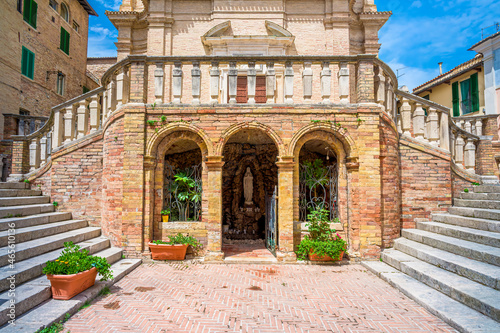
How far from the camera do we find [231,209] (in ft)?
37.4

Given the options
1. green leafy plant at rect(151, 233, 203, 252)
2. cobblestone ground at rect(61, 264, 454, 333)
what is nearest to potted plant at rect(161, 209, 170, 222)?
green leafy plant at rect(151, 233, 203, 252)

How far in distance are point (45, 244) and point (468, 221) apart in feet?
32.5

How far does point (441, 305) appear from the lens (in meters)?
4.62

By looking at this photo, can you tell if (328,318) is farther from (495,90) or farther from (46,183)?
(495,90)

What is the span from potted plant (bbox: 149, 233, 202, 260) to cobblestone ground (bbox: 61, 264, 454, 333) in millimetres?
620

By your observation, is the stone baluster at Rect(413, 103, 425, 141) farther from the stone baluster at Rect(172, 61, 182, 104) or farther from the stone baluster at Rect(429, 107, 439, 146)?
the stone baluster at Rect(172, 61, 182, 104)

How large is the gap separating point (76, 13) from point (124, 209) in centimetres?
1910

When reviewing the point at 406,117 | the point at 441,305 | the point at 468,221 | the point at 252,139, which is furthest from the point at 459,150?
the point at 252,139

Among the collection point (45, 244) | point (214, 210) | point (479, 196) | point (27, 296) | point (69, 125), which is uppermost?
point (69, 125)

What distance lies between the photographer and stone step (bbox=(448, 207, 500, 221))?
6492 mm

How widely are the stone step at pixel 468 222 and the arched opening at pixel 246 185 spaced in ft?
18.0

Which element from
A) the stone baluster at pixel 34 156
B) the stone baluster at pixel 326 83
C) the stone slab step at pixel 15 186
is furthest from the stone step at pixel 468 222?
the stone baluster at pixel 34 156

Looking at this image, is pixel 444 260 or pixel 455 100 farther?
pixel 455 100

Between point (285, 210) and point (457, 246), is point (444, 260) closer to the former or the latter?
point (457, 246)
